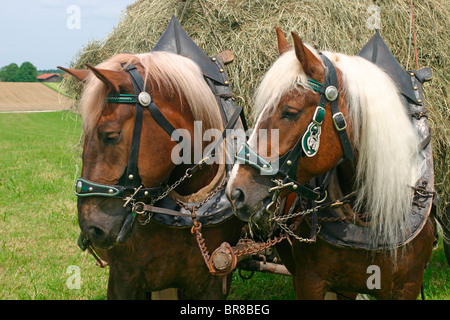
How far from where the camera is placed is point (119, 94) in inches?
76.0

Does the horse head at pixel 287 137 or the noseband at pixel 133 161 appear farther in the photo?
the noseband at pixel 133 161

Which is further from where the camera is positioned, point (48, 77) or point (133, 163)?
point (48, 77)

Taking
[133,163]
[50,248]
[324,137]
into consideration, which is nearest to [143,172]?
[133,163]

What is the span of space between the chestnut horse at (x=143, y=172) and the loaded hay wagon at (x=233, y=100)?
1 cm

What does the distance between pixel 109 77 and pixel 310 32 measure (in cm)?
154

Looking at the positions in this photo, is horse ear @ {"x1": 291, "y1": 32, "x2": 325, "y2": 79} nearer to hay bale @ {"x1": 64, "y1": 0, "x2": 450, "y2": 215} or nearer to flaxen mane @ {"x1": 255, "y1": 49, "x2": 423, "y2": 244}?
flaxen mane @ {"x1": 255, "y1": 49, "x2": 423, "y2": 244}

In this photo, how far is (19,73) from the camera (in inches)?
1603

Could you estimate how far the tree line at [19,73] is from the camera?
40094mm

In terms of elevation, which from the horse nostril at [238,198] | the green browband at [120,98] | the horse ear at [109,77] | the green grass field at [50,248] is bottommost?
the green grass field at [50,248]

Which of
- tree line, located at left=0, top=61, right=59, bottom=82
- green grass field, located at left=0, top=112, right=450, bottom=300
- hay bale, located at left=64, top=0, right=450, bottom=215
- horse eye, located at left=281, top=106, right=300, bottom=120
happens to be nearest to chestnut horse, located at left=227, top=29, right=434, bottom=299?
horse eye, located at left=281, top=106, right=300, bottom=120

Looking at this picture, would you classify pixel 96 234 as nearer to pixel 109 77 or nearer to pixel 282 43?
pixel 109 77

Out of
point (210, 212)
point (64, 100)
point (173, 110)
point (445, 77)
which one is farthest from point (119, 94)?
point (64, 100)

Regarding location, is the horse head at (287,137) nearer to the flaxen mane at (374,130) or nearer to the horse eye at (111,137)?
the flaxen mane at (374,130)

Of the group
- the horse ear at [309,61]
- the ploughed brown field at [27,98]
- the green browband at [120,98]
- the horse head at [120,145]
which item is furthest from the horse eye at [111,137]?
the ploughed brown field at [27,98]
